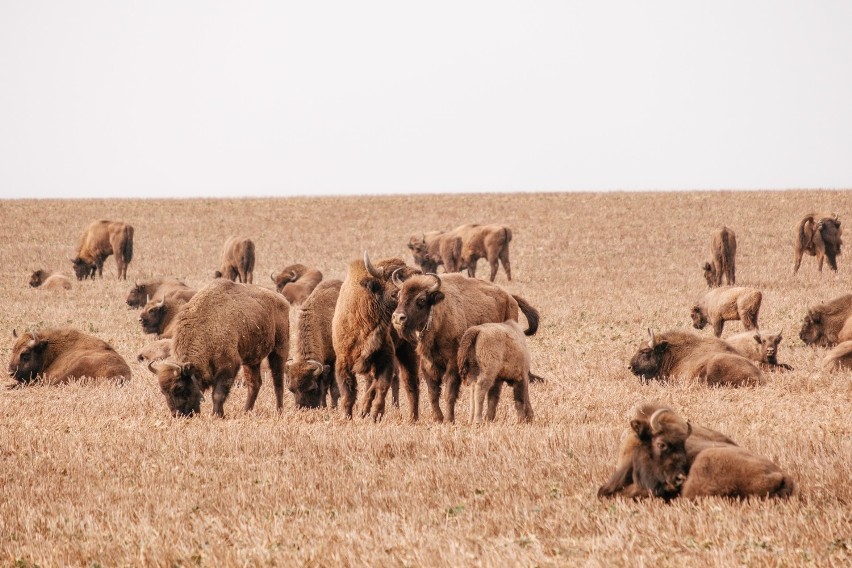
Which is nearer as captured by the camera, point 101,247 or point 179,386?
point 179,386

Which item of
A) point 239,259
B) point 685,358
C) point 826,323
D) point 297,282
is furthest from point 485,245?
point 685,358

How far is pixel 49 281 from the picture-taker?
33.8 meters

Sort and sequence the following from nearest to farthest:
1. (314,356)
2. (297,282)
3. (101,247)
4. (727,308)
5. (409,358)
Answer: (409,358), (314,356), (727,308), (297,282), (101,247)

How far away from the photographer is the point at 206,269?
140 ft

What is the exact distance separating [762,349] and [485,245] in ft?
71.9

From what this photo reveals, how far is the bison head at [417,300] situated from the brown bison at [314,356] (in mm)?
1922

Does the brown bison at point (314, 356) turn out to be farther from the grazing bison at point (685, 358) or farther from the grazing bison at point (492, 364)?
the grazing bison at point (685, 358)

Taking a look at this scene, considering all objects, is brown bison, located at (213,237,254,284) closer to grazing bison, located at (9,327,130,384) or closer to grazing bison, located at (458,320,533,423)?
grazing bison, located at (9,327,130,384)

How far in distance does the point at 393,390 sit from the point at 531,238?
37826mm

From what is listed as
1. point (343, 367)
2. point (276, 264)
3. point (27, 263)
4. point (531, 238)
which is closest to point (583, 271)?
point (531, 238)

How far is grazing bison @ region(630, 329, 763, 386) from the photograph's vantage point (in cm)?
1409

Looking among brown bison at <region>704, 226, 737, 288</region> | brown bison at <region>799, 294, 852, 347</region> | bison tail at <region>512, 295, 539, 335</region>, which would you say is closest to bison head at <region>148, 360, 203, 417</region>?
bison tail at <region>512, 295, 539, 335</region>

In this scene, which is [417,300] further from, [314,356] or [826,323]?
[826,323]

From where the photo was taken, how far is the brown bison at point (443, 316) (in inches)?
421
